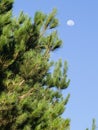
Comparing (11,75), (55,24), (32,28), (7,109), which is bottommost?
(7,109)

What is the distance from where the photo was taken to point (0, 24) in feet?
39.1

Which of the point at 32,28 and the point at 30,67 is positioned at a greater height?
the point at 32,28

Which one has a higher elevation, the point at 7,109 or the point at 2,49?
the point at 2,49

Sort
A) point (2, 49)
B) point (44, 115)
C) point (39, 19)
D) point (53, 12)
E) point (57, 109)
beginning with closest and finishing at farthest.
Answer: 1. point (2, 49)
2. point (44, 115)
3. point (39, 19)
4. point (57, 109)
5. point (53, 12)

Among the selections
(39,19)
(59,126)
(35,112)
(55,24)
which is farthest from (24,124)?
(55,24)

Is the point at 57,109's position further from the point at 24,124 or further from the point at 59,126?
the point at 24,124

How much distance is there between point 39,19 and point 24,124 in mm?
3641

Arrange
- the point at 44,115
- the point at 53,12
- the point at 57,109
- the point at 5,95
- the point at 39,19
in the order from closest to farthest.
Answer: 1. the point at 5,95
2. the point at 44,115
3. the point at 39,19
4. the point at 57,109
5. the point at 53,12

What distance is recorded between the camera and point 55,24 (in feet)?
53.4

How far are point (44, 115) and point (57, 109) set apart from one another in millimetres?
2345

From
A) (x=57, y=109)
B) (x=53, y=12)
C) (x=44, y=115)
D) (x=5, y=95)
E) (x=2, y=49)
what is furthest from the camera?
(x=53, y=12)

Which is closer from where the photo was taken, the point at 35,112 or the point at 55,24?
the point at 35,112

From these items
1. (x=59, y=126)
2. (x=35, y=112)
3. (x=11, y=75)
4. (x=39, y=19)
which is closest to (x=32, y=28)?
(x=39, y=19)

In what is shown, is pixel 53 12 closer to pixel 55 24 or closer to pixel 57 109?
pixel 55 24
